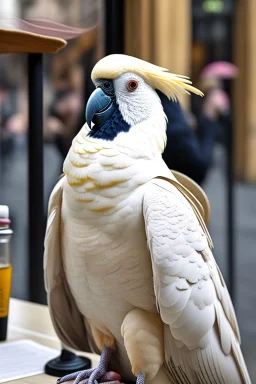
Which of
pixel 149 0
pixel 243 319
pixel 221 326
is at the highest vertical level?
pixel 149 0

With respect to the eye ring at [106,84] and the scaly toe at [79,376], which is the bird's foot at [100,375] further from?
the eye ring at [106,84]

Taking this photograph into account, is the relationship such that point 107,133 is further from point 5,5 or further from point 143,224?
point 5,5

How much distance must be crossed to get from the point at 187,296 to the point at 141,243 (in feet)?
0.34

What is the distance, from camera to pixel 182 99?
9.23 ft

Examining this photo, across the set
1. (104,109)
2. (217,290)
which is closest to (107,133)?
(104,109)

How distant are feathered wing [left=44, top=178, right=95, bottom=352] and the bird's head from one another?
133 mm

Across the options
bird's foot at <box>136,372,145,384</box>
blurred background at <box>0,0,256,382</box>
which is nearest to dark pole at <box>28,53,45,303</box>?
blurred background at <box>0,0,256,382</box>

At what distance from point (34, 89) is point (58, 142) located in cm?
121

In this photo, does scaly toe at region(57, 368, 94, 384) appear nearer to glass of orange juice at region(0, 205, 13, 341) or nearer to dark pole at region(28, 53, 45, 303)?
glass of orange juice at region(0, 205, 13, 341)

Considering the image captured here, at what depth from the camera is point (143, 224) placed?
94 centimetres

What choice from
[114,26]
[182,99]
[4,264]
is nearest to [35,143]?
[4,264]

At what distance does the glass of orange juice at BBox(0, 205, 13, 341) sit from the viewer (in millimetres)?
1371

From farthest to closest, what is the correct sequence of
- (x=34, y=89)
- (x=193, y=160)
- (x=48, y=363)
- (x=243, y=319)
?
(x=243, y=319) < (x=193, y=160) < (x=34, y=89) < (x=48, y=363)

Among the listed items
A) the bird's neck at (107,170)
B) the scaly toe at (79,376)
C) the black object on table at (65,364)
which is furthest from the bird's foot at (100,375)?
the bird's neck at (107,170)
